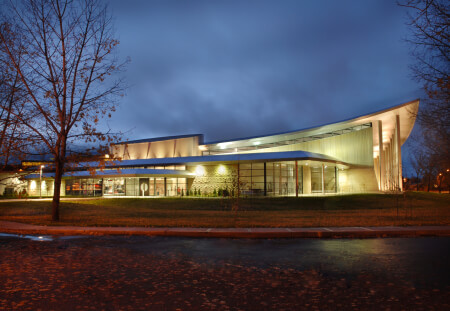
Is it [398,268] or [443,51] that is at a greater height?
[443,51]

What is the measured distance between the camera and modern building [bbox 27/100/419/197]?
41.4m

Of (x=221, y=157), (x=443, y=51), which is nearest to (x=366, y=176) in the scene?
(x=221, y=157)

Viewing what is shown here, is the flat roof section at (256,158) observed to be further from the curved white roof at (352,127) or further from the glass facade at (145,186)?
the curved white roof at (352,127)

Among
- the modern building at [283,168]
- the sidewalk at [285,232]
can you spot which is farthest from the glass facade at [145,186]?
the sidewalk at [285,232]

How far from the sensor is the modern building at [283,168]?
41.4 m

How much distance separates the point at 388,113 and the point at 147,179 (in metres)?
31.0

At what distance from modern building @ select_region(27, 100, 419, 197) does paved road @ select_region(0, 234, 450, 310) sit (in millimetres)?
27678

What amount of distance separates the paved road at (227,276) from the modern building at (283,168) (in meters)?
27.7

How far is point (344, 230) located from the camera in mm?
12570

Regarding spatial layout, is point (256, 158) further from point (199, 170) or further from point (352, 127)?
point (352, 127)

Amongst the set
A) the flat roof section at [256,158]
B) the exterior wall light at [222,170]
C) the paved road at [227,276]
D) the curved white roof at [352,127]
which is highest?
the curved white roof at [352,127]

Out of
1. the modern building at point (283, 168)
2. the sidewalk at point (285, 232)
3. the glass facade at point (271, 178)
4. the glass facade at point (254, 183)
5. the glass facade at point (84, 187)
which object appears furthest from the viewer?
the glass facade at point (84, 187)

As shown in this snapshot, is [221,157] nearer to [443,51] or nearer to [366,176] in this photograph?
[366,176]

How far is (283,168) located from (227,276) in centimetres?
3806
